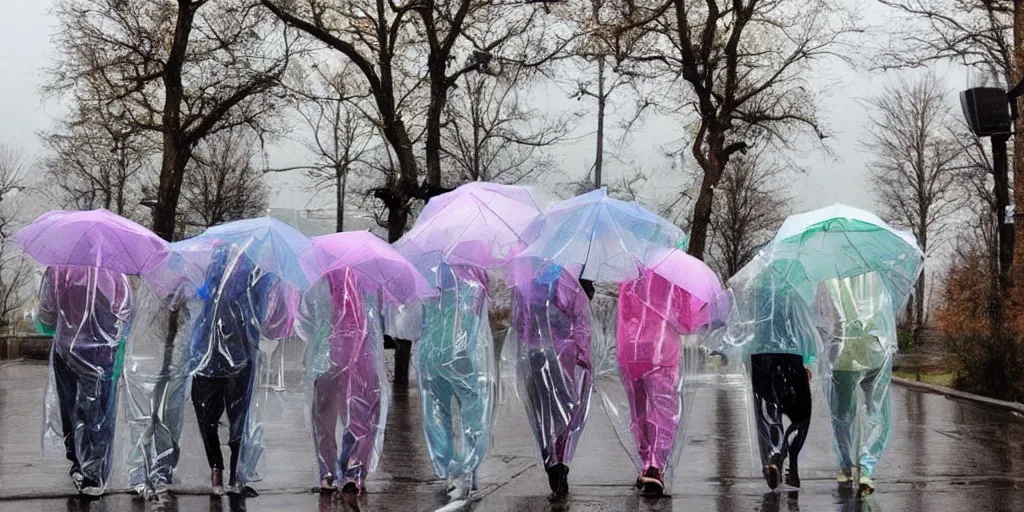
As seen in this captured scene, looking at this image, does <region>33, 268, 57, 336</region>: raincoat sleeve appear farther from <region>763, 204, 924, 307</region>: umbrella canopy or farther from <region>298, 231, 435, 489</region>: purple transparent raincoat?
<region>763, 204, 924, 307</region>: umbrella canopy

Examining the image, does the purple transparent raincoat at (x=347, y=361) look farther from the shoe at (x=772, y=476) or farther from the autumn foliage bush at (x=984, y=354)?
the autumn foliage bush at (x=984, y=354)

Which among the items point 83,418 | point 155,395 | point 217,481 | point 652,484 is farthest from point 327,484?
point 652,484

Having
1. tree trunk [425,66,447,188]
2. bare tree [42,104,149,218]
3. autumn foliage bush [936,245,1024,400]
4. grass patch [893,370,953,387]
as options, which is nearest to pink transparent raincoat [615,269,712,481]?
autumn foliage bush [936,245,1024,400]

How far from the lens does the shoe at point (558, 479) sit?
7.41 meters

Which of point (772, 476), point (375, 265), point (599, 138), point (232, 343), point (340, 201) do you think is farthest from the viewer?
point (340, 201)

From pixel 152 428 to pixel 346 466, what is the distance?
1227mm

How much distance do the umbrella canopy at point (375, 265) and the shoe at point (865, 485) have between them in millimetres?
2960

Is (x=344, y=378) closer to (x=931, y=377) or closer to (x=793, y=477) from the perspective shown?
(x=793, y=477)

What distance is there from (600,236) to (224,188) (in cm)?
3452

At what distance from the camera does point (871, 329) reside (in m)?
7.67

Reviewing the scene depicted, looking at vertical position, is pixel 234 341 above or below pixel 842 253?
below

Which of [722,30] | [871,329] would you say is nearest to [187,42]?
[722,30]

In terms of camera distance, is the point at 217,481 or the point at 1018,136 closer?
the point at 217,481

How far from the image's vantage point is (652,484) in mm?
7348
